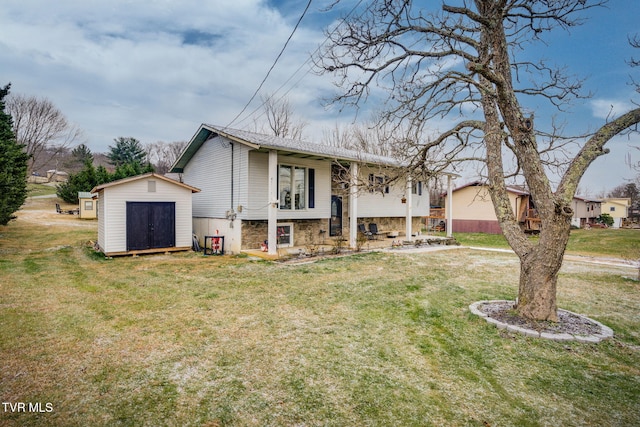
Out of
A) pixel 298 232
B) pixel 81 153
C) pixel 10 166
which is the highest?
pixel 81 153

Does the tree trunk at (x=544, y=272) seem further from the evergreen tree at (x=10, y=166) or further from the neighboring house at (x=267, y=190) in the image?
the evergreen tree at (x=10, y=166)

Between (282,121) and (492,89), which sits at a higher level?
(282,121)

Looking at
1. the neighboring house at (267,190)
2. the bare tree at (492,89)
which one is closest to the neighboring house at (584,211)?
the neighboring house at (267,190)

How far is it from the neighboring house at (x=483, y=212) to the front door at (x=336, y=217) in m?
11.5

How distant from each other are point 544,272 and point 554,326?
71 cm

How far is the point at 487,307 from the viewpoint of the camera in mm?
5086

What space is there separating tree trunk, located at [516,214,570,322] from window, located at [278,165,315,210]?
8142 mm

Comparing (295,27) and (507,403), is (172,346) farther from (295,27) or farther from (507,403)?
(295,27)

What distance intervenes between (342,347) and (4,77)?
2740cm

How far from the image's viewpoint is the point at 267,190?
11039 mm

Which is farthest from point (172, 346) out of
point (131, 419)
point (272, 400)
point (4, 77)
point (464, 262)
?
point (4, 77)

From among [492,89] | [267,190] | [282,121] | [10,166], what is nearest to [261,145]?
[267,190]

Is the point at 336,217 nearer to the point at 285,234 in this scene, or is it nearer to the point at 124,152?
the point at 285,234

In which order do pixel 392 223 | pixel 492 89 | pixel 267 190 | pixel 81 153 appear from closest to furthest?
pixel 492 89 → pixel 267 190 → pixel 392 223 → pixel 81 153
